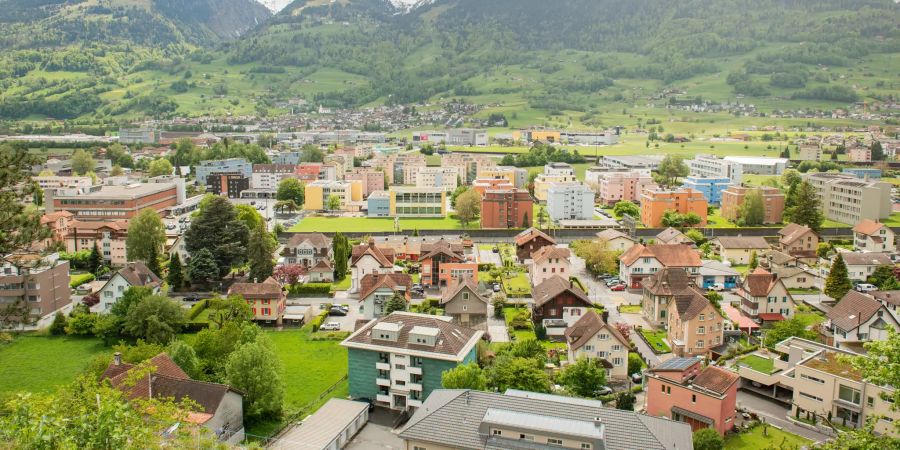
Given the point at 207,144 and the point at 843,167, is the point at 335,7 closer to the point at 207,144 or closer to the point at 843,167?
the point at 207,144

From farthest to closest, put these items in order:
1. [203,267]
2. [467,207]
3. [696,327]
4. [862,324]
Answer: [467,207] → [203,267] → [696,327] → [862,324]

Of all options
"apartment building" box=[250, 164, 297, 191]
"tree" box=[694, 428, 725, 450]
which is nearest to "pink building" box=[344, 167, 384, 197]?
"apartment building" box=[250, 164, 297, 191]

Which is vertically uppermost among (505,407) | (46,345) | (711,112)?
(711,112)

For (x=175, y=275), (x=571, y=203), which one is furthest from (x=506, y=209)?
(x=175, y=275)

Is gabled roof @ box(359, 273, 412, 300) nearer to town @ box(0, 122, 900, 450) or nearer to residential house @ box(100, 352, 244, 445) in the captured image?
town @ box(0, 122, 900, 450)

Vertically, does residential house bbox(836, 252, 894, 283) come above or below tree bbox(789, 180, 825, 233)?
below

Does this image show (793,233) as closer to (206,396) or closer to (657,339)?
(657,339)

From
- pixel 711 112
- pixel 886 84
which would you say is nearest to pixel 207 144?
pixel 711 112
